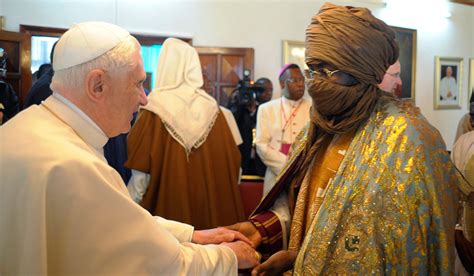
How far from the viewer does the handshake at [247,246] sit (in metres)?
1.77

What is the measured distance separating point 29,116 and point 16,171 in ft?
0.69

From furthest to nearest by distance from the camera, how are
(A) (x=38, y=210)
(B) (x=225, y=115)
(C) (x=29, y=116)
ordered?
(B) (x=225, y=115) < (C) (x=29, y=116) < (A) (x=38, y=210)

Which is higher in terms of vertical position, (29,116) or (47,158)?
(29,116)

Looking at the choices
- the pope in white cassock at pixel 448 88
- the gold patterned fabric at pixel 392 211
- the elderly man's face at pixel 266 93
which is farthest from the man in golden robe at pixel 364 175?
the pope in white cassock at pixel 448 88

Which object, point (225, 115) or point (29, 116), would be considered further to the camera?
point (225, 115)

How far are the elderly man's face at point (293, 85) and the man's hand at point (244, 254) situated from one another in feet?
9.37

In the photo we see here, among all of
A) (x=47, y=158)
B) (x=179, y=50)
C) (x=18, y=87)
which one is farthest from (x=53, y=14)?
(x=47, y=158)

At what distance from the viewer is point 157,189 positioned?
3.42 m

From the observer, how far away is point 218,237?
1912 millimetres

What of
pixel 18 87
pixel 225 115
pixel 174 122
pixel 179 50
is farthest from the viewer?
pixel 18 87

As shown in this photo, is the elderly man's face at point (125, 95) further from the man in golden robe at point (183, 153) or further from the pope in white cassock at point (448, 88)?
the pope in white cassock at point (448, 88)

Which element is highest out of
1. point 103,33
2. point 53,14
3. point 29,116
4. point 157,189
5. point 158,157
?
point 53,14

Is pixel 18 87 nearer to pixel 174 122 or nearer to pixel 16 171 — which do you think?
pixel 174 122

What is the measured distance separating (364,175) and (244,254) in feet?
1.81
